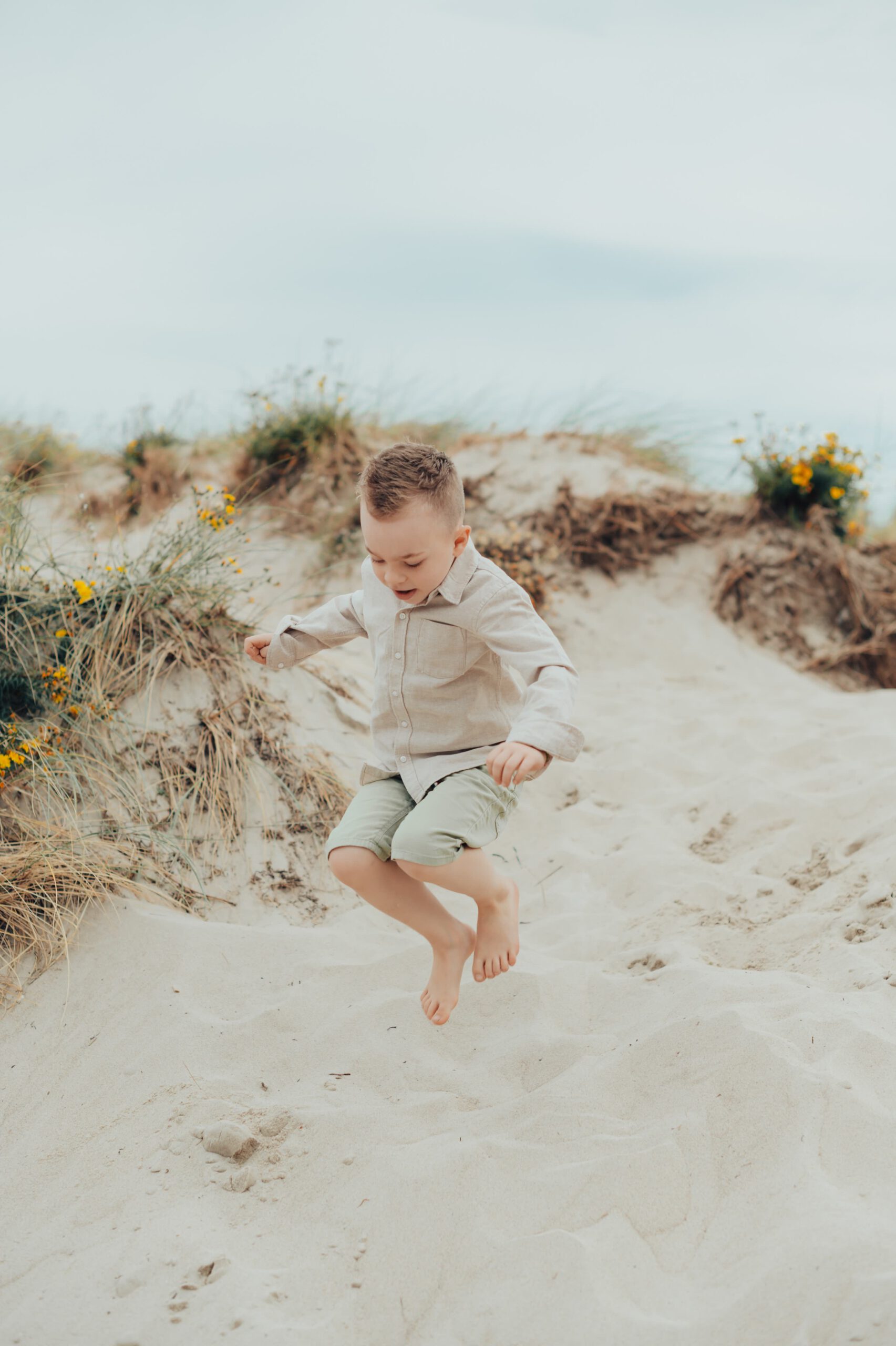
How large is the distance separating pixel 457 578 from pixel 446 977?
108cm

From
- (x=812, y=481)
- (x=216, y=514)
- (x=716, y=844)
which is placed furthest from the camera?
(x=812, y=481)

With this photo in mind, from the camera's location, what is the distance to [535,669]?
8.62ft

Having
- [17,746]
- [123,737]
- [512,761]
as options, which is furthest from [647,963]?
[17,746]

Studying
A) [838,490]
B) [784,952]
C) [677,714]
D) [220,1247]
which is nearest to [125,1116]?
[220,1247]

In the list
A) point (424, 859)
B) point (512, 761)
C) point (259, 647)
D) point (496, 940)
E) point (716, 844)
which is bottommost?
point (716, 844)

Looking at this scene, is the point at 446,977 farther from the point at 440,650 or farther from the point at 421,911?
the point at 440,650

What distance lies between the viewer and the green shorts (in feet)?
8.60

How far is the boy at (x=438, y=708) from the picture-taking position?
2512 mm

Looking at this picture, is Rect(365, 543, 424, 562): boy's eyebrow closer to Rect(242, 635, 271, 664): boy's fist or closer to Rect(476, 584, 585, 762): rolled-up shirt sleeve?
Rect(476, 584, 585, 762): rolled-up shirt sleeve

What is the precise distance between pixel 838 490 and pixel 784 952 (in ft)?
16.9

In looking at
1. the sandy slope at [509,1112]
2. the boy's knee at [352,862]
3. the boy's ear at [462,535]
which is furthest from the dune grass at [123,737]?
the boy's ear at [462,535]

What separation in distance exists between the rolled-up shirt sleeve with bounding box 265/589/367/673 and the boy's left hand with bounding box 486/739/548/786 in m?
0.77

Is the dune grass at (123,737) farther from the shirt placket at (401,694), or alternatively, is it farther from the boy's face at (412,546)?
the boy's face at (412,546)

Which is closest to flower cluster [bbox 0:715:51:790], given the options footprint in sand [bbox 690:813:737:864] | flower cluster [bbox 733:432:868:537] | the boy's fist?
the boy's fist
